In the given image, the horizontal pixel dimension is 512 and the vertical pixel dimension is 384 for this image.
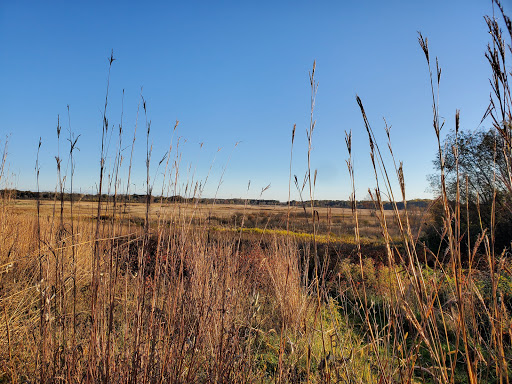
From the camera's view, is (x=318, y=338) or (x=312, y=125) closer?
(x=312, y=125)

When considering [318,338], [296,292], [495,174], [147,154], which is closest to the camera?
[495,174]

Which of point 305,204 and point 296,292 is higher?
point 305,204

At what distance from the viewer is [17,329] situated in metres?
2.52

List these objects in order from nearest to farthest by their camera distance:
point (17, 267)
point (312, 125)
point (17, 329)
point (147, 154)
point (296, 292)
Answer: point (312, 125) < point (147, 154) < point (17, 329) < point (296, 292) < point (17, 267)

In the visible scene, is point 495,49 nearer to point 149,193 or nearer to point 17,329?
point 149,193

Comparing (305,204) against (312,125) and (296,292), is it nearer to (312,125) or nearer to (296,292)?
(312,125)

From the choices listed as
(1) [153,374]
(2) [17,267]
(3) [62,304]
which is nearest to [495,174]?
(1) [153,374]

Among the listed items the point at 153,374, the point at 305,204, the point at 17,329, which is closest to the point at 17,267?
the point at 17,329

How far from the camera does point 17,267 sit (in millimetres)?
4316

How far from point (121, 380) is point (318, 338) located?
2959 millimetres

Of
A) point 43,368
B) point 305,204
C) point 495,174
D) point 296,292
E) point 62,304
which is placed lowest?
point 296,292

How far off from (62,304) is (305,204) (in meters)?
1.09

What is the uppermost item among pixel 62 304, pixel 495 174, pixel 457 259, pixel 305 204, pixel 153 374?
pixel 495 174

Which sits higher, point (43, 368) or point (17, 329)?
point (43, 368)
